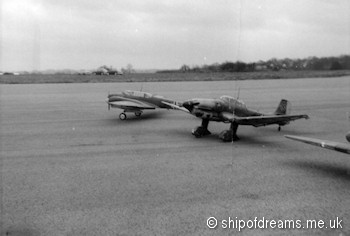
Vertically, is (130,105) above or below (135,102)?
below

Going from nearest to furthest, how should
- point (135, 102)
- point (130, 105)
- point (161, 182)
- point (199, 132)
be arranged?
point (161, 182) < point (199, 132) < point (130, 105) < point (135, 102)

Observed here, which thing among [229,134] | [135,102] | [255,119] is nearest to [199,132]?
[229,134]

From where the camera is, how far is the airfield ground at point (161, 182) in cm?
738

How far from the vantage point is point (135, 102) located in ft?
74.3

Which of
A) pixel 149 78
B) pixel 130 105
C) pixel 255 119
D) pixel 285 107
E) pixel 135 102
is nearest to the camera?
pixel 255 119

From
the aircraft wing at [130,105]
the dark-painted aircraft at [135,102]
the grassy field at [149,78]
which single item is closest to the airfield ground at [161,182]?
the aircraft wing at [130,105]

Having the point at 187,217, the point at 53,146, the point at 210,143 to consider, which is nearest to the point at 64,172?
the point at 53,146

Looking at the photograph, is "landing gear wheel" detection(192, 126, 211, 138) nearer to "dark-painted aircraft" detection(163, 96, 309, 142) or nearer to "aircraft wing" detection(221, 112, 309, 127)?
"dark-painted aircraft" detection(163, 96, 309, 142)

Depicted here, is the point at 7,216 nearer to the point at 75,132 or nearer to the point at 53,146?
the point at 53,146

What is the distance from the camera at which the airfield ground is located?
738 cm

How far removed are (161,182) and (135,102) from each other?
43.6ft

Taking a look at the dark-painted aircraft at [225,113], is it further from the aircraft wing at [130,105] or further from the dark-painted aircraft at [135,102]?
the aircraft wing at [130,105]

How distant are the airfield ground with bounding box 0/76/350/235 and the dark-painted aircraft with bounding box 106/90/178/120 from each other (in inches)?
150

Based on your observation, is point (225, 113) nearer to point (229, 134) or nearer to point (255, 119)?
point (229, 134)
